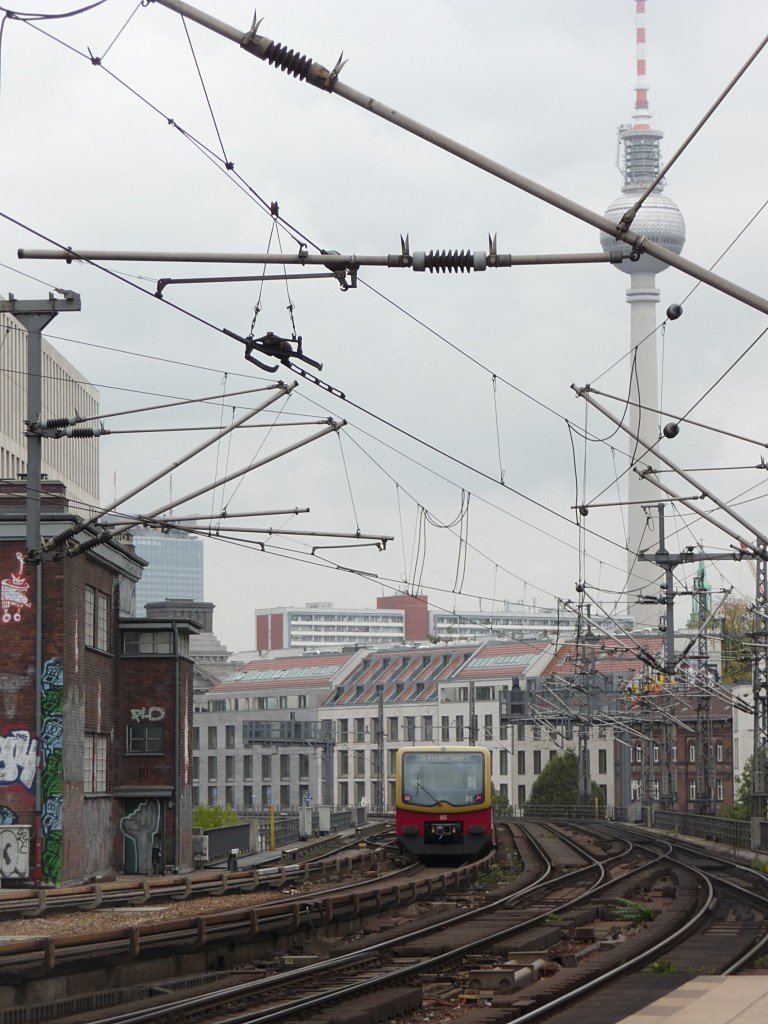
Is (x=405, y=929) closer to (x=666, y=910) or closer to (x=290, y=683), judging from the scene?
(x=666, y=910)

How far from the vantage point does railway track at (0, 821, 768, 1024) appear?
16.4m

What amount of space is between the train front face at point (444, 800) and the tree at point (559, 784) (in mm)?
69879

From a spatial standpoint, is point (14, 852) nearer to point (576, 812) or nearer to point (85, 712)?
point (85, 712)

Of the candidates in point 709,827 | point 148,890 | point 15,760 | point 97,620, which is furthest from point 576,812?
point 148,890

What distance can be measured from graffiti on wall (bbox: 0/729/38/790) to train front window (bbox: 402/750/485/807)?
9.31m

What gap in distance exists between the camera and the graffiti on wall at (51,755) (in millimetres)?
36719

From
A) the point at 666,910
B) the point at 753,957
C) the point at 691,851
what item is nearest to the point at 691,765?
the point at 691,851

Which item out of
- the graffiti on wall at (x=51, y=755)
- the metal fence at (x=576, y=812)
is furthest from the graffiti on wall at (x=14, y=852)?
the metal fence at (x=576, y=812)

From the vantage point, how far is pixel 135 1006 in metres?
16.6

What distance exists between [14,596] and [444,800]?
11.3 m

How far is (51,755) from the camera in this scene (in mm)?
36875

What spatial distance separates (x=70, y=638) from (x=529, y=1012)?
2378cm

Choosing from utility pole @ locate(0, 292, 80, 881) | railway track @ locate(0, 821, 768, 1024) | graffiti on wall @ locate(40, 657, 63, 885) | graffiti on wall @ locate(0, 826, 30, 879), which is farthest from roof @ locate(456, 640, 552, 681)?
utility pole @ locate(0, 292, 80, 881)

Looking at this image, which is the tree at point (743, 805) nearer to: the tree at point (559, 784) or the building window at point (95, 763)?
the tree at point (559, 784)
